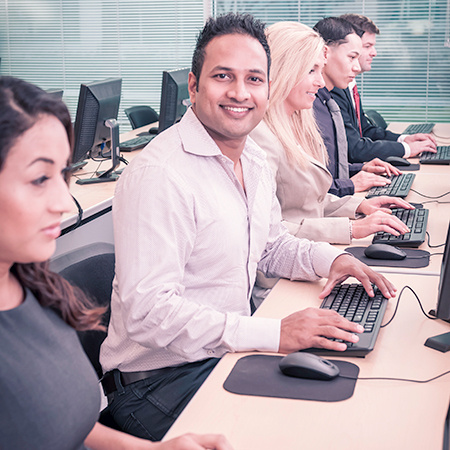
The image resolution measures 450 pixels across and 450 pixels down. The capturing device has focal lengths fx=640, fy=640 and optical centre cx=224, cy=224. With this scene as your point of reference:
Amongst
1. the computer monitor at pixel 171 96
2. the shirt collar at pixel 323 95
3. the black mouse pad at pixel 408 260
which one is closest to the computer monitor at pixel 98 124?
the computer monitor at pixel 171 96

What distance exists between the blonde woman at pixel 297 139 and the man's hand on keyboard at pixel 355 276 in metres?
0.43

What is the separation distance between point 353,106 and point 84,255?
2621mm

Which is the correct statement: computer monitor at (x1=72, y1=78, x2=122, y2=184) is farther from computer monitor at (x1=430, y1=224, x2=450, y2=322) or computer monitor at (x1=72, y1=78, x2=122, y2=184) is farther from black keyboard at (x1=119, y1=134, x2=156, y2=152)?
computer monitor at (x1=430, y1=224, x2=450, y2=322)

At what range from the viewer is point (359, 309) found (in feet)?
4.75

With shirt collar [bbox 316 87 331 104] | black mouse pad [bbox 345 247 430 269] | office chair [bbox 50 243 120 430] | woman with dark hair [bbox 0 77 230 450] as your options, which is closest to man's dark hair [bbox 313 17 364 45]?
shirt collar [bbox 316 87 331 104]

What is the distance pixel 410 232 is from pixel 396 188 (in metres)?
0.71

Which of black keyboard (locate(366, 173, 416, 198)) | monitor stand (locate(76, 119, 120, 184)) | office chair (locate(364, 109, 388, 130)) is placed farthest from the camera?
office chair (locate(364, 109, 388, 130))

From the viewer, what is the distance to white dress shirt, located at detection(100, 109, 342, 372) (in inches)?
51.6

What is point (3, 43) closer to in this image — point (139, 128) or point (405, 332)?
point (139, 128)

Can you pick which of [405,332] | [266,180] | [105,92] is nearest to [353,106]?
[105,92]

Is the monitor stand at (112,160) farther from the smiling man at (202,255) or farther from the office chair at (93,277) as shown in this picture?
the office chair at (93,277)

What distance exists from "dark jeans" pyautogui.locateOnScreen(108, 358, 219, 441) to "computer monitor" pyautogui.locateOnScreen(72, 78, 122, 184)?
70.1 inches

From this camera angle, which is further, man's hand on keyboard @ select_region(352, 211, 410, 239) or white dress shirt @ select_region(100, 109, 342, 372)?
man's hand on keyboard @ select_region(352, 211, 410, 239)

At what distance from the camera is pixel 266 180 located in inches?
68.1
